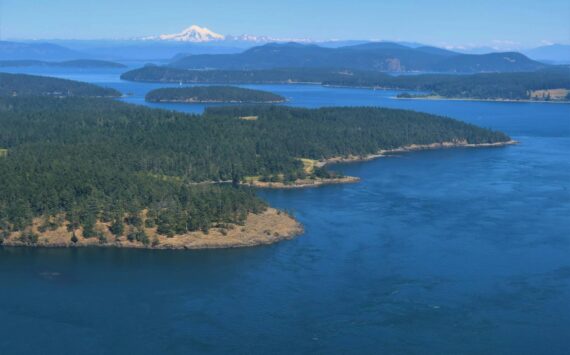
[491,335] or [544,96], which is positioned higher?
[544,96]

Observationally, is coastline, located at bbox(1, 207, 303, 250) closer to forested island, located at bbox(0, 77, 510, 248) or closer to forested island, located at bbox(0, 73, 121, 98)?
forested island, located at bbox(0, 77, 510, 248)

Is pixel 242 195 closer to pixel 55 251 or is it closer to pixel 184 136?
pixel 55 251

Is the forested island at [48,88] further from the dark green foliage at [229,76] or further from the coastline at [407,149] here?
the coastline at [407,149]

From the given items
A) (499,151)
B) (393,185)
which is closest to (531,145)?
(499,151)

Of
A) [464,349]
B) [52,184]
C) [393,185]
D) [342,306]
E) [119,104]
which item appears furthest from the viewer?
[119,104]

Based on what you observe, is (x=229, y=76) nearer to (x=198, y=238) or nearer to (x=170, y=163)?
(x=170, y=163)

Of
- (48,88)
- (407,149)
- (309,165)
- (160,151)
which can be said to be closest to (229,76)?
(48,88)
